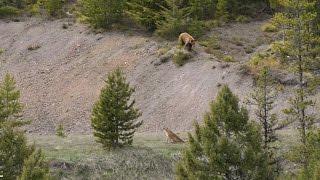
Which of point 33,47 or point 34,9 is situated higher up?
point 34,9

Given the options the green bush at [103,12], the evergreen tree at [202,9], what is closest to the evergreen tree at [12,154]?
the evergreen tree at [202,9]

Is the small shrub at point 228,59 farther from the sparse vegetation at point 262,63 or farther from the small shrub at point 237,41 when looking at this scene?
the small shrub at point 237,41

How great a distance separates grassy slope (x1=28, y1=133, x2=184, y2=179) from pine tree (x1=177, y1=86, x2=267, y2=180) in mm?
5899

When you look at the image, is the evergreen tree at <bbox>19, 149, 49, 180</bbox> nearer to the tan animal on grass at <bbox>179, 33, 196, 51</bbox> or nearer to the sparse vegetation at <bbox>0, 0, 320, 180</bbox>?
the sparse vegetation at <bbox>0, 0, 320, 180</bbox>

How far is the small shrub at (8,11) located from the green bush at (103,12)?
Answer: 944 cm

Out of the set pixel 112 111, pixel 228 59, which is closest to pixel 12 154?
pixel 112 111

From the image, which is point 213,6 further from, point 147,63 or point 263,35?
point 147,63

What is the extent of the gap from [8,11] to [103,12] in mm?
12184

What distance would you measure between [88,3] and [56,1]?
678 centimetres

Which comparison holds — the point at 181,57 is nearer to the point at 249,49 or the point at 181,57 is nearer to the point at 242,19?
the point at 249,49

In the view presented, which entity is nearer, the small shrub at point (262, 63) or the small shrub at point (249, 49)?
the small shrub at point (262, 63)

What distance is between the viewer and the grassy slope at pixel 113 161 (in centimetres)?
2412

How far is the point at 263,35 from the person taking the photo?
53.9 m

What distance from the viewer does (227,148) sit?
1772 cm
